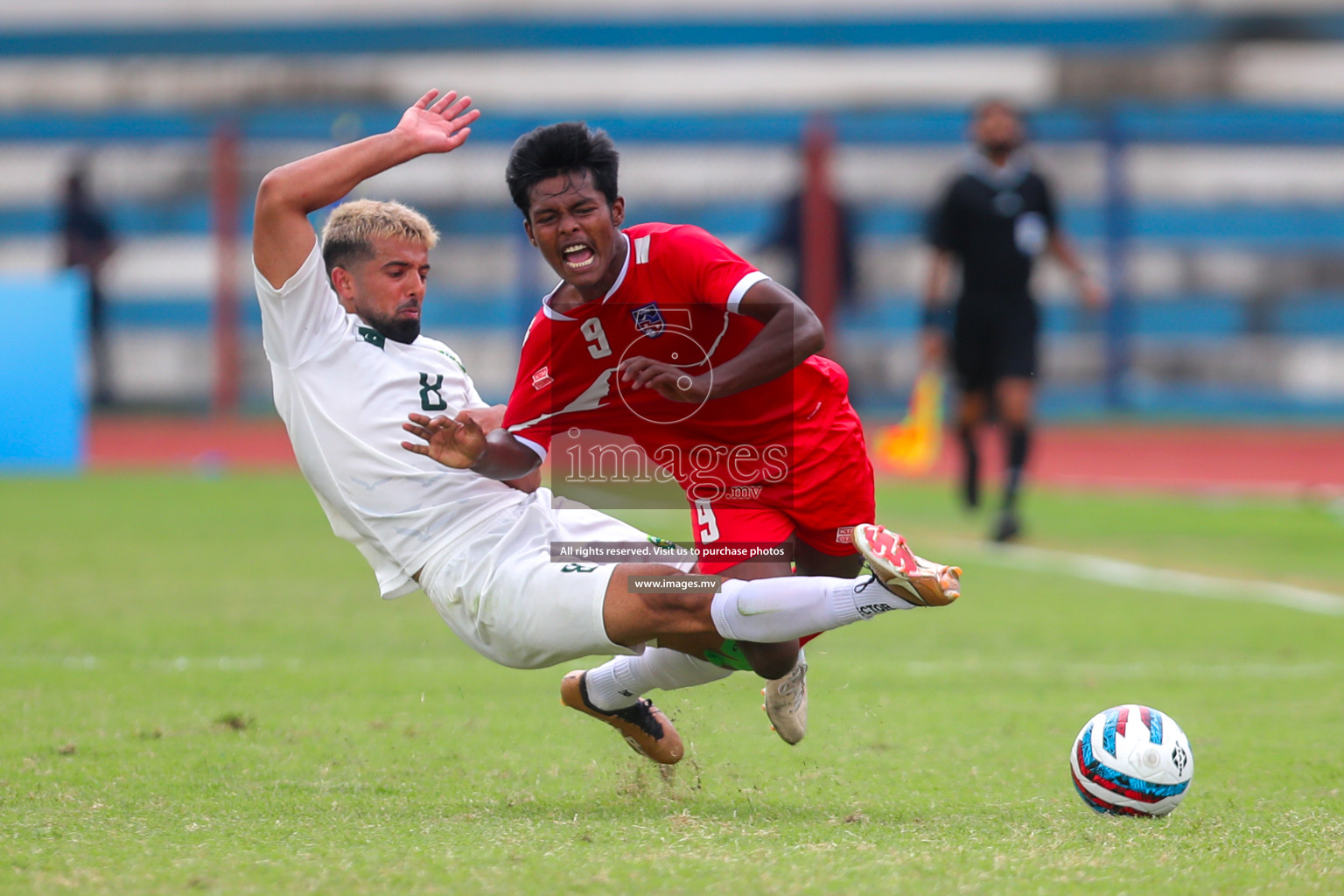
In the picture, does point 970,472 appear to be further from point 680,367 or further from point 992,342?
point 680,367

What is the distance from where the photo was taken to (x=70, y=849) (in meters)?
3.55

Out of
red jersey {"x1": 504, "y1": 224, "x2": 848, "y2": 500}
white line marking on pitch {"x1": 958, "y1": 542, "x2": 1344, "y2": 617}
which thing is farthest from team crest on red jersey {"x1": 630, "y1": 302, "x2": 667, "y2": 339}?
white line marking on pitch {"x1": 958, "y1": 542, "x2": 1344, "y2": 617}

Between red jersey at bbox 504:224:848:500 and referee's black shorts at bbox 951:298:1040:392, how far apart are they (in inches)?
223

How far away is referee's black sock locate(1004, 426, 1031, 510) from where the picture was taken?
10.1 metres

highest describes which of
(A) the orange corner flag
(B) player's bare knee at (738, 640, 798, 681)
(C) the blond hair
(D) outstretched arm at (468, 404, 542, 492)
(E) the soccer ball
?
(C) the blond hair

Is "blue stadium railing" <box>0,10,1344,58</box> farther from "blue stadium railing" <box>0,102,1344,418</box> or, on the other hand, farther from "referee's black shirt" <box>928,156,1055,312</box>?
"referee's black shirt" <box>928,156,1055,312</box>

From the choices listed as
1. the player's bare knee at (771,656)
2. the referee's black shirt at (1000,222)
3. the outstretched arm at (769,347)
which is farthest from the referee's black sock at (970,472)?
the outstretched arm at (769,347)

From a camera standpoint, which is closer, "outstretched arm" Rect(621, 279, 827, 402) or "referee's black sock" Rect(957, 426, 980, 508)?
"outstretched arm" Rect(621, 279, 827, 402)

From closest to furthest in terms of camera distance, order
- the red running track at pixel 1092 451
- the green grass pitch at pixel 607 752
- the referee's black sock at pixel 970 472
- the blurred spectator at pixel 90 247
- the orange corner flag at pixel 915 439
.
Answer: the green grass pitch at pixel 607 752, the referee's black sock at pixel 970 472, the orange corner flag at pixel 915 439, the red running track at pixel 1092 451, the blurred spectator at pixel 90 247

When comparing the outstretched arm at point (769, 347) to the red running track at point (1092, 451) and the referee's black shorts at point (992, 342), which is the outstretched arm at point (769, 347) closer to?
the referee's black shorts at point (992, 342)

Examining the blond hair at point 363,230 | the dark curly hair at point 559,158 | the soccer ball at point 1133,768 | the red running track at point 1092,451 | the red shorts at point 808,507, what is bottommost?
the red running track at point 1092,451

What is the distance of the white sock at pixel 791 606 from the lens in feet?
13.4

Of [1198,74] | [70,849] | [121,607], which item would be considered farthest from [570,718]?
[1198,74]

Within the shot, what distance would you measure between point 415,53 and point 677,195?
9.97 metres
